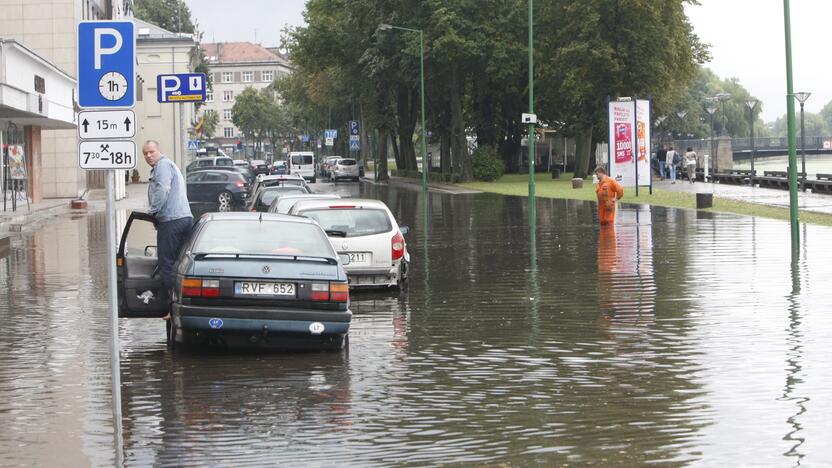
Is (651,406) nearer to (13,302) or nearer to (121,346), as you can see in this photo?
(121,346)

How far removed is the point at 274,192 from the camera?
27266 millimetres

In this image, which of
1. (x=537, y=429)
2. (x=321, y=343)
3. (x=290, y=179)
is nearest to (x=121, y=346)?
(x=321, y=343)

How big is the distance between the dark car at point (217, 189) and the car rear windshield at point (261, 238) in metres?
33.0

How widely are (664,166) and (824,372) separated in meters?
63.4

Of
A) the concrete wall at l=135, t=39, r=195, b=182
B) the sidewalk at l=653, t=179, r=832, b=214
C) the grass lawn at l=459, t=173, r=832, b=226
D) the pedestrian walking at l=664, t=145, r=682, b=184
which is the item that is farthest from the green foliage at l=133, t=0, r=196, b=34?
the sidewalk at l=653, t=179, r=832, b=214

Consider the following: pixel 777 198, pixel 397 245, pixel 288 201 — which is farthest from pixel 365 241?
pixel 777 198

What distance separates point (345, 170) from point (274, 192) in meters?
60.9

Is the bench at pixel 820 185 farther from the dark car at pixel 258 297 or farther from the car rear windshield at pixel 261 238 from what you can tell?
the dark car at pixel 258 297

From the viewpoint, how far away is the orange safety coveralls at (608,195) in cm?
2897

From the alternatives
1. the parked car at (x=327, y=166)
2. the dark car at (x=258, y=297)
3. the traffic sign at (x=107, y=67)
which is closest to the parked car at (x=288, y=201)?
the dark car at (x=258, y=297)

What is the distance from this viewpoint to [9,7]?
59.9 meters

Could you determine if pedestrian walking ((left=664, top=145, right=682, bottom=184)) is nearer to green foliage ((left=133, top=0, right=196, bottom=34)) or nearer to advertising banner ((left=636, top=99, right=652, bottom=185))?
advertising banner ((left=636, top=99, right=652, bottom=185))

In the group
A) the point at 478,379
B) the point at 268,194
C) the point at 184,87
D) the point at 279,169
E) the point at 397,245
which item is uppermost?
the point at 279,169

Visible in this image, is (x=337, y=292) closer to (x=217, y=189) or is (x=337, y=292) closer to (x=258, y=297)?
(x=258, y=297)
